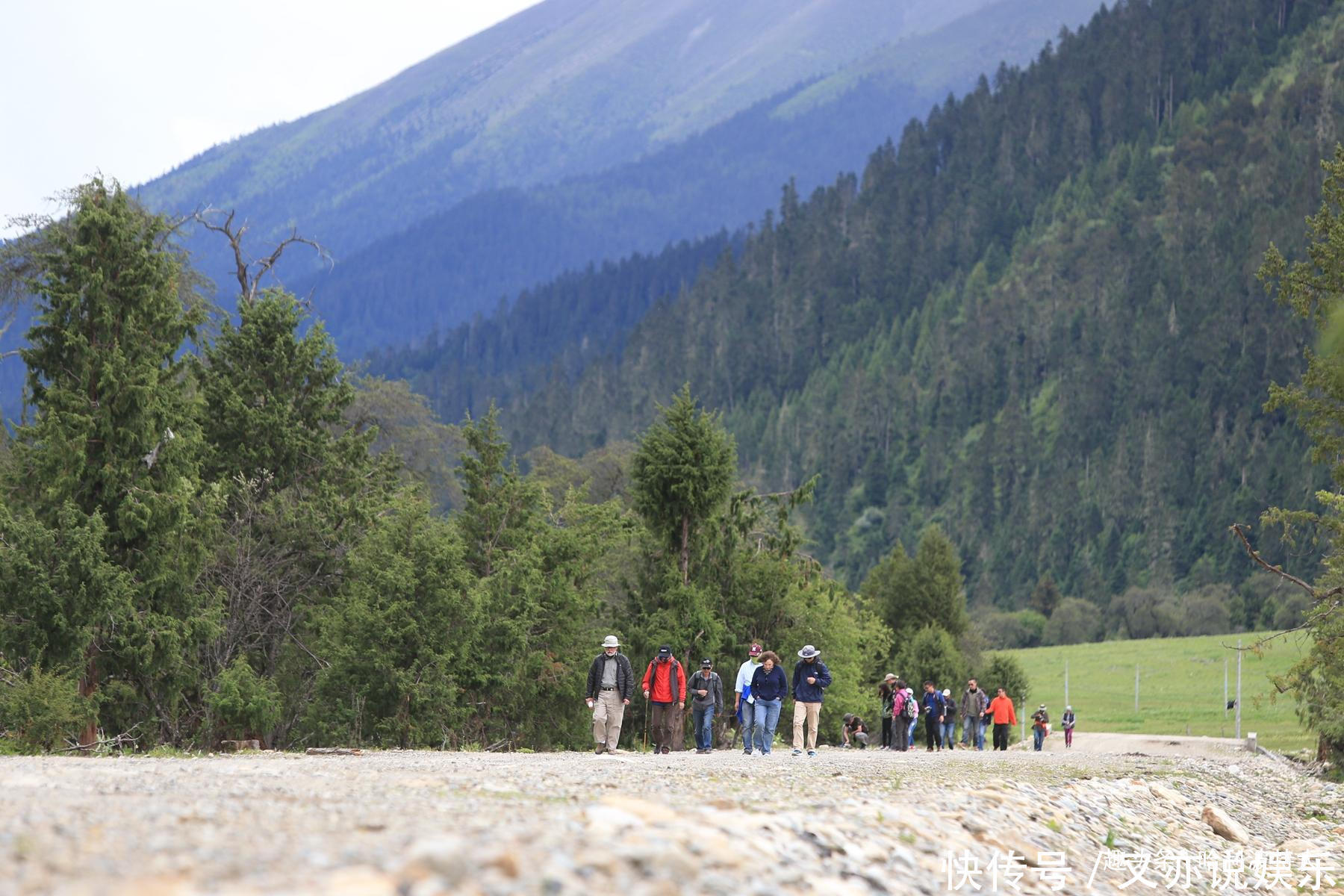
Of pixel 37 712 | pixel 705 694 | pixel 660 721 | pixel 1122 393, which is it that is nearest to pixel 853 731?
pixel 705 694

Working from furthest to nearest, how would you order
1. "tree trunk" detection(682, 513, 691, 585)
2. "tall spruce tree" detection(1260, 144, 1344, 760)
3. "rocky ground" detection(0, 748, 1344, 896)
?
"tree trunk" detection(682, 513, 691, 585), "tall spruce tree" detection(1260, 144, 1344, 760), "rocky ground" detection(0, 748, 1344, 896)

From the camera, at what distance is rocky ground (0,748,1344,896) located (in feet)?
24.7

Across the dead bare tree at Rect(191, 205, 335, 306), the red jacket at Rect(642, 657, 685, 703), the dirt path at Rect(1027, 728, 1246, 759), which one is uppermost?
the dead bare tree at Rect(191, 205, 335, 306)

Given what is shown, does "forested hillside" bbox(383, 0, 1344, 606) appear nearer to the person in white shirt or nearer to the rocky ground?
the person in white shirt

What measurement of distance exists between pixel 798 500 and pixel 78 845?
36946 mm

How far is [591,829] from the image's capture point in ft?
30.5

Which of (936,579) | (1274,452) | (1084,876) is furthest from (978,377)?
(1084,876)

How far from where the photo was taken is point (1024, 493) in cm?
16800

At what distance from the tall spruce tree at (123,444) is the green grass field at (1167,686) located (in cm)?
3965

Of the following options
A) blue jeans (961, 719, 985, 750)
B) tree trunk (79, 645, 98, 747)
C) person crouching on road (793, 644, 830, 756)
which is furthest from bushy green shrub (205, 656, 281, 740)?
blue jeans (961, 719, 985, 750)

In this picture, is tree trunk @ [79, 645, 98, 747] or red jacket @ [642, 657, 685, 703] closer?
red jacket @ [642, 657, 685, 703]

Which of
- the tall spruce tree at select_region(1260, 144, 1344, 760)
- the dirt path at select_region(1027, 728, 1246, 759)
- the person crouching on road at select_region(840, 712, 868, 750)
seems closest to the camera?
the tall spruce tree at select_region(1260, 144, 1344, 760)

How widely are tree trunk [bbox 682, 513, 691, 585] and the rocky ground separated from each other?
1694cm

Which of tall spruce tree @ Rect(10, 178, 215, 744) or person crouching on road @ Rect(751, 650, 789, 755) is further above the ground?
tall spruce tree @ Rect(10, 178, 215, 744)
